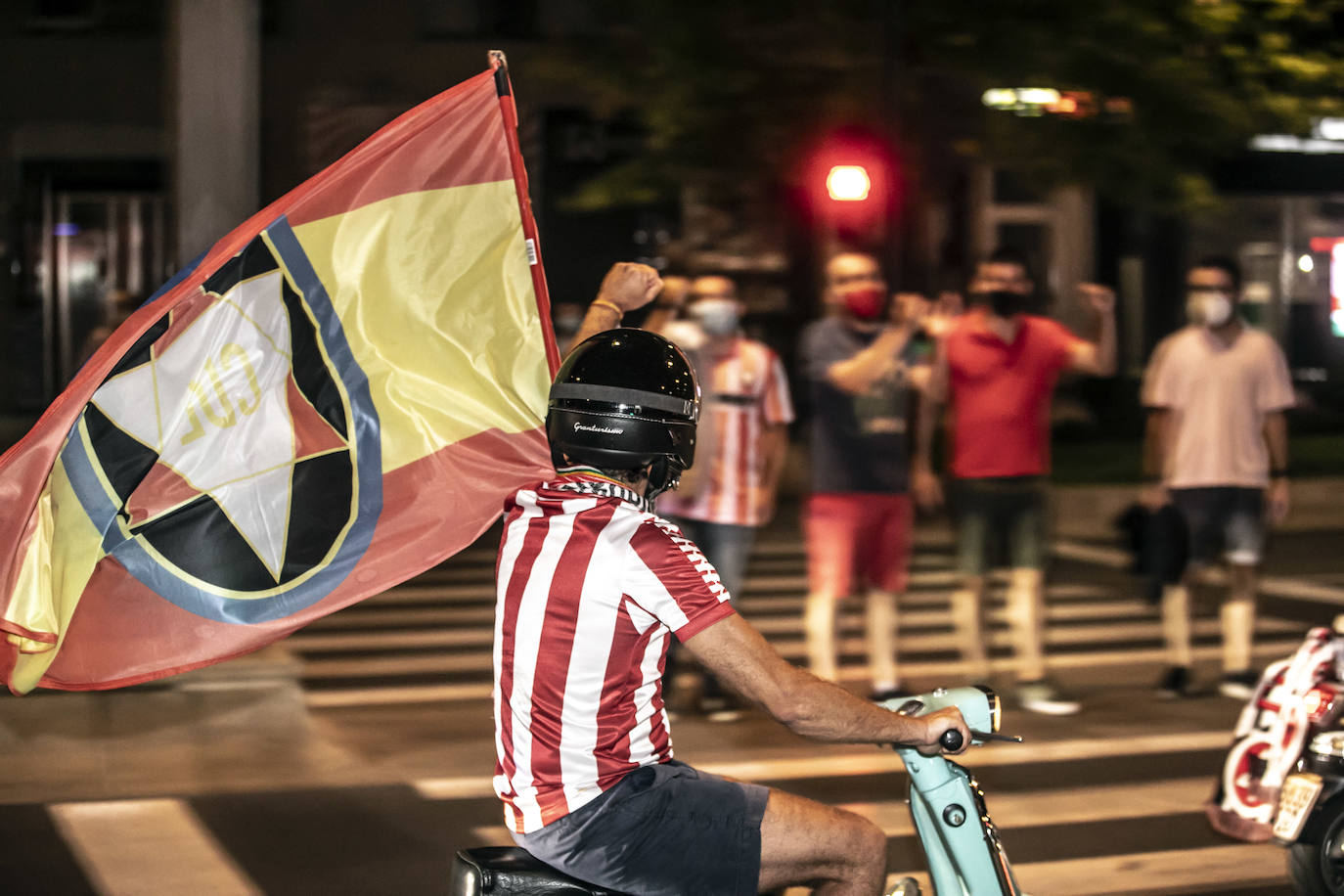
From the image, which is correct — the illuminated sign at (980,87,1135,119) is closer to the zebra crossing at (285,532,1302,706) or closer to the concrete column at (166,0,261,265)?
the zebra crossing at (285,532,1302,706)

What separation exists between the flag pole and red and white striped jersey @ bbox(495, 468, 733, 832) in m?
1.38

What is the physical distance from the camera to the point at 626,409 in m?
3.32

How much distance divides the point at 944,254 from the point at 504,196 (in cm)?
2389

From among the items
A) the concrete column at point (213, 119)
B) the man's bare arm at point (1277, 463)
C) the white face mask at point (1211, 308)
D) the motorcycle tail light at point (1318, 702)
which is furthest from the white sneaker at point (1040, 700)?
the concrete column at point (213, 119)

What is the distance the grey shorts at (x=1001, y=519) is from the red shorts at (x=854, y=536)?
341 millimetres

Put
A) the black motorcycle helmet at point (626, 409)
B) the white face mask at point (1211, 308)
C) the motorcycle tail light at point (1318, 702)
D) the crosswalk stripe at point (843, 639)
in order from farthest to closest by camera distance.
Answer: the crosswalk stripe at point (843, 639), the white face mask at point (1211, 308), the motorcycle tail light at point (1318, 702), the black motorcycle helmet at point (626, 409)

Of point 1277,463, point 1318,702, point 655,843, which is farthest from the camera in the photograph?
point 1277,463

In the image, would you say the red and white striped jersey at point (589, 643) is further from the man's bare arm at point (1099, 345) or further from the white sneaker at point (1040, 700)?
the white sneaker at point (1040, 700)

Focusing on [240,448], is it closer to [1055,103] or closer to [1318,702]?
[1318,702]

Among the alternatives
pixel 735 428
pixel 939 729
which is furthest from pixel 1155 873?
pixel 735 428

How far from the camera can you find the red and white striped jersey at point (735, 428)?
8391 mm

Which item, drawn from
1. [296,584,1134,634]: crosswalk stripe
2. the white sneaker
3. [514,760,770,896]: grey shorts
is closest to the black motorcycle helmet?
[514,760,770,896]: grey shorts

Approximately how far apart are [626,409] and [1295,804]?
114 inches

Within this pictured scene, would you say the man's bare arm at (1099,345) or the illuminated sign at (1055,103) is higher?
the illuminated sign at (1055,103)
